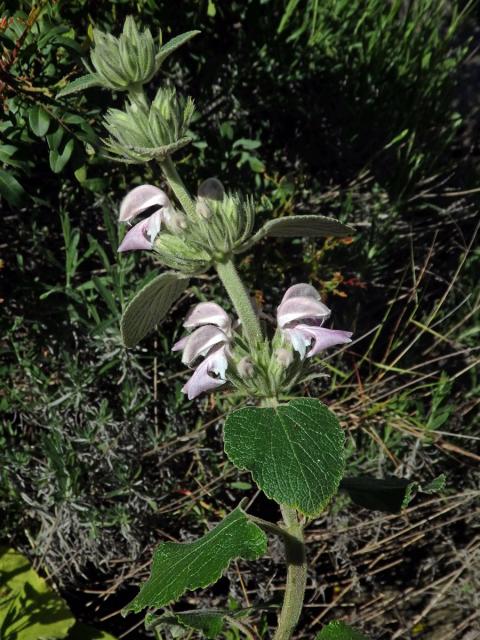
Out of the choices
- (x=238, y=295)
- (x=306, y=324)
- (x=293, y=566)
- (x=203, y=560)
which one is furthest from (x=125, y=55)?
(x=293, y=566)

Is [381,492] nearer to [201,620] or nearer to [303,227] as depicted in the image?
[201,620]

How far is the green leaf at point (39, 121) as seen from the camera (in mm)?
1319

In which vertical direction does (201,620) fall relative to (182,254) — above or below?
below

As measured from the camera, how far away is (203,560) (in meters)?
0.93

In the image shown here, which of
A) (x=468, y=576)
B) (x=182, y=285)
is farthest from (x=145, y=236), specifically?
Result: (x=468, y=576)

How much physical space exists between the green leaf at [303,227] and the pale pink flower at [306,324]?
0.09m

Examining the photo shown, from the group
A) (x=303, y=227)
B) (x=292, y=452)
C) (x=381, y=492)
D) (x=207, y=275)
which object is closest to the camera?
(x=292, y=452)

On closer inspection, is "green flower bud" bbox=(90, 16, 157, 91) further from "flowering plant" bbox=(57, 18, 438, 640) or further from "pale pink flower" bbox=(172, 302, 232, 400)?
"pale pink flower" bbox=(172, 302, 232, 400)

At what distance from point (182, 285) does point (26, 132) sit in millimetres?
633

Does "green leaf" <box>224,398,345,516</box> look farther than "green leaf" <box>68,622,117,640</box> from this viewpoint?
No

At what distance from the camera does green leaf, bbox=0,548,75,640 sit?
153cm

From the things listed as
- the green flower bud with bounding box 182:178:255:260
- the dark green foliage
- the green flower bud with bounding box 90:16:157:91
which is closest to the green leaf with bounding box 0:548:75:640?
→ the dark green foliage

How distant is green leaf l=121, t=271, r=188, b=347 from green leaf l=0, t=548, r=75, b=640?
84cm

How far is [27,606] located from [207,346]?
2.90ft
